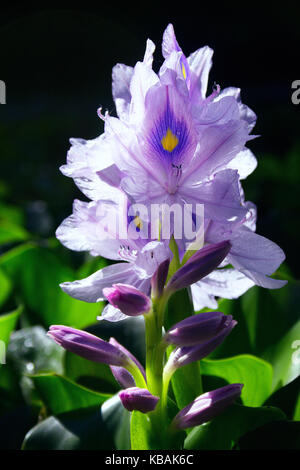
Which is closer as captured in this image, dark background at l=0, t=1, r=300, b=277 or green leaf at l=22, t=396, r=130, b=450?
green leaf at l=22, t=396, r=130, b=450

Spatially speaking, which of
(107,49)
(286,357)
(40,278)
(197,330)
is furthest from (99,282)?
(107,49)

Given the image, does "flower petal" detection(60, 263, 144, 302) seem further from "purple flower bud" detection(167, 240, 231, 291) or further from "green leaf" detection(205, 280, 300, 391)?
"green leaf" detection(205, 280, 300, 391)

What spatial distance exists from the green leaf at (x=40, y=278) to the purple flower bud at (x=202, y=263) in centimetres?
60

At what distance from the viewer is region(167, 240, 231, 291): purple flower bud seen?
684 mm

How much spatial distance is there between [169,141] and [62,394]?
44 centimetres

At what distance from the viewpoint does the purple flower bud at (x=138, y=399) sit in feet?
2.18

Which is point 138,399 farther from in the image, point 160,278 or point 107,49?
point 107,49

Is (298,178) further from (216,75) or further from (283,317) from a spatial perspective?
(216,75)

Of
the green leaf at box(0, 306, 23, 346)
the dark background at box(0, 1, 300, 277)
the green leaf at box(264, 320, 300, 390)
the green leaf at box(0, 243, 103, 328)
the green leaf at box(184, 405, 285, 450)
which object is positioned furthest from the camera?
the dark background at box(0, 1, 300, 277)

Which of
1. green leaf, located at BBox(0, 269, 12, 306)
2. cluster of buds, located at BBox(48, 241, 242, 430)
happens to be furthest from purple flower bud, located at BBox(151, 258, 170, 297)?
green leaf, located at BBox(0, 269, 12, 306)

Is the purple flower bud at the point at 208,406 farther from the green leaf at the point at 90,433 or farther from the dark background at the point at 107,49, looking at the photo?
the dark background at the point at 107,49

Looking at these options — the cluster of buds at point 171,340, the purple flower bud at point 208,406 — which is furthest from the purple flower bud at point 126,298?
the purple flower bud at point 208,406

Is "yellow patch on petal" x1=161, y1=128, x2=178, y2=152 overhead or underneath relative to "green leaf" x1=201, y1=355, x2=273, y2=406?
overhead

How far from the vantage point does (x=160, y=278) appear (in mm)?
695
